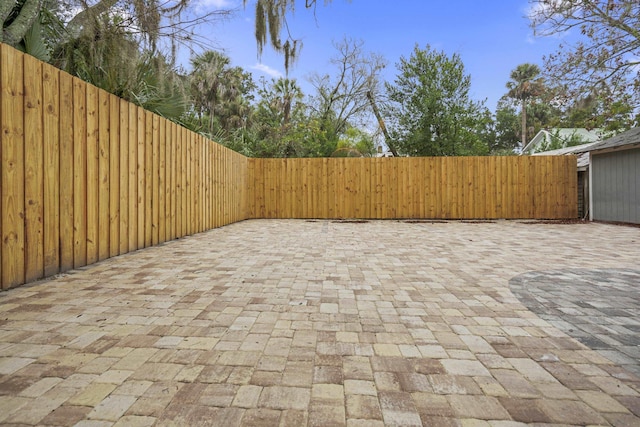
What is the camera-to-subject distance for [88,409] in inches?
46.6

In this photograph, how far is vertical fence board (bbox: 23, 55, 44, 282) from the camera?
266 cm

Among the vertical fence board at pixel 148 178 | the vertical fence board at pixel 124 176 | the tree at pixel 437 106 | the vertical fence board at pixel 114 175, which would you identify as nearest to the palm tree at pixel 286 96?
the tree at pixel 437 106

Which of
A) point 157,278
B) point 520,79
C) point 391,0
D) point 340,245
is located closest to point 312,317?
point 157,278

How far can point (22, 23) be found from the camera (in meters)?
3.23

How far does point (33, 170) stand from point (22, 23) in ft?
5.51

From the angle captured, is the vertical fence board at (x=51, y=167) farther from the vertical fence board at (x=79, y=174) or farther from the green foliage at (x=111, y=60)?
the green foliage at (x=111, y=60)

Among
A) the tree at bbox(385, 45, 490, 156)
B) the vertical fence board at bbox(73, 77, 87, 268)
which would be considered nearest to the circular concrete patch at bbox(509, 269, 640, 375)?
the vertical fence board at bbox(73, 77, 87, 268)

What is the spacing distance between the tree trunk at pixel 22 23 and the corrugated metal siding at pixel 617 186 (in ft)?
36.9

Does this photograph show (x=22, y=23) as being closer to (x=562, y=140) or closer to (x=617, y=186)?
(x=617, y=186)

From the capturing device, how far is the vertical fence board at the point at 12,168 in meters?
2.46

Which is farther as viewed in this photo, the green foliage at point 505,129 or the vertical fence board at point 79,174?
the green foliage at point 505,129

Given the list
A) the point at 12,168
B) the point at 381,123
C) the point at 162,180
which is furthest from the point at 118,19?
the point at 381,123

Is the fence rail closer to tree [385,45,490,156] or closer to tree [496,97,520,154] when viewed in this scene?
tree [385,45,490,156]

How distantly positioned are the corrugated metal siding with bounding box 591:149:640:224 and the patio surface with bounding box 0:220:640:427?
21.2ft
